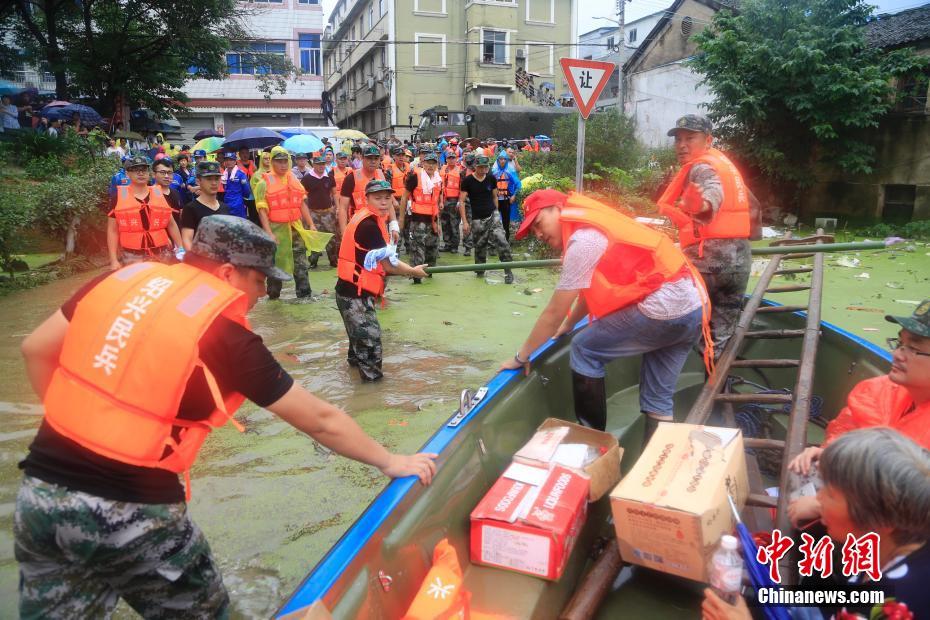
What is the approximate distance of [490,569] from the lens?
2391mm

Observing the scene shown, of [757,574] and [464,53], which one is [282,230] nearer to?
[757,574]

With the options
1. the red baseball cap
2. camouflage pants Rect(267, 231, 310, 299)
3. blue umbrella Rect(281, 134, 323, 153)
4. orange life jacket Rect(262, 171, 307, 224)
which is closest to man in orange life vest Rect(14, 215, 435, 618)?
the red baseball cap

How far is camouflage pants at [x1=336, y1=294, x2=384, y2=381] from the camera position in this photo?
17.2ft

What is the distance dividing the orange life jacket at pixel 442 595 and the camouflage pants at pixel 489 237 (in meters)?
7.52

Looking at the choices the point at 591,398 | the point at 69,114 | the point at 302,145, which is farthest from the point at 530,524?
the point at 69,114

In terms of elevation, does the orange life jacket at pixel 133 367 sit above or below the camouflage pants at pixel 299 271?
above

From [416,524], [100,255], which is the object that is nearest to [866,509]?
[416,524]

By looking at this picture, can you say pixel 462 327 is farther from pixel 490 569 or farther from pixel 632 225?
pixel 490 569

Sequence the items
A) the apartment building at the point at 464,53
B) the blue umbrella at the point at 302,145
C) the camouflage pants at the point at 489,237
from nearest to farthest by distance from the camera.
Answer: the camouflage pants at the point at 489,237
the blue umbrella at the point at 302,145
the apartment building at the point at 464,53

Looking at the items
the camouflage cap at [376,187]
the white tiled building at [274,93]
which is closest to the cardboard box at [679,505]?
the camouflage cap at [376,187]

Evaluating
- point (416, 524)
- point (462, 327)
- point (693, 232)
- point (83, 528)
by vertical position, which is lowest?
point (462, 327)

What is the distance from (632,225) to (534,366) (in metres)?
0.93

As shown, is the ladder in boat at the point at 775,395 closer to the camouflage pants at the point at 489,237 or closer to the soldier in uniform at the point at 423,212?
the camouflage pants at the point at 489,237

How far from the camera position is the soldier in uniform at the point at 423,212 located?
9703 millimetres
